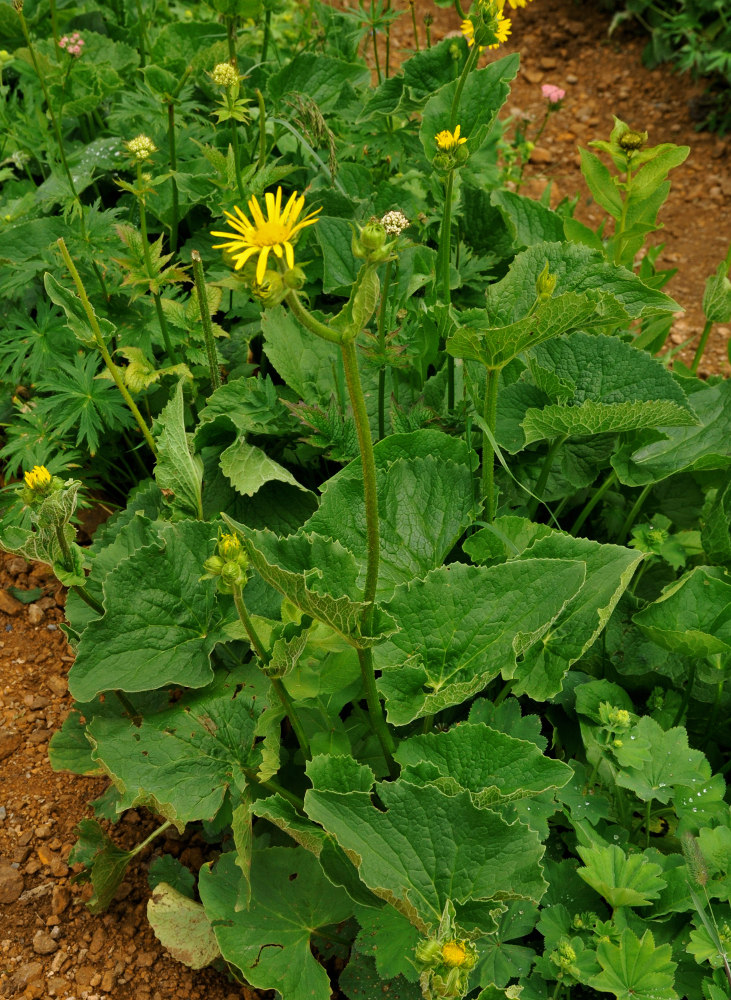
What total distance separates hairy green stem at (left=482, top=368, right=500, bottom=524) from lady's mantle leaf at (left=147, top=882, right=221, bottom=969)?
3.38ft

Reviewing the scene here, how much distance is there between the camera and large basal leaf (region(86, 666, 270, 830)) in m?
1.74

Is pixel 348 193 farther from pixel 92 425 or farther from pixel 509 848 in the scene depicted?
pixel 509 848

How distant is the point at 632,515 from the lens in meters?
2.23

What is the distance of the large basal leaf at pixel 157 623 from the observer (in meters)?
1.80

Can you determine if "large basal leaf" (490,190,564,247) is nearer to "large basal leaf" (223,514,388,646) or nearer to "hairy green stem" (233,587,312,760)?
"large basal leaf" (223,514,388,646)

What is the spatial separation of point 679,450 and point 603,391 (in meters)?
0.24

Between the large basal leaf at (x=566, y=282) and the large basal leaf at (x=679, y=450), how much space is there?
0.28 meters

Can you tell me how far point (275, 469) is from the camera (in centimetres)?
214

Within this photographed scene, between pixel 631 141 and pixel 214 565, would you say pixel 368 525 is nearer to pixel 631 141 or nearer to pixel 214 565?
pixel 214 565

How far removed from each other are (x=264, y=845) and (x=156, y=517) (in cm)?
79

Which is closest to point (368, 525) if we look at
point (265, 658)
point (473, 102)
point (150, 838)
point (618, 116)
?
Answer: point (265, 658)

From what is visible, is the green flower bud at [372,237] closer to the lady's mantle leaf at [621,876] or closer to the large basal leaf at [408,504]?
the large basal leaf at [408,504]

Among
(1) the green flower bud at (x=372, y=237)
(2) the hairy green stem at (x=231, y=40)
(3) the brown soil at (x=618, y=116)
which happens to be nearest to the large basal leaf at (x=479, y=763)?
(1) the green flower bud at (x=372, y=237)

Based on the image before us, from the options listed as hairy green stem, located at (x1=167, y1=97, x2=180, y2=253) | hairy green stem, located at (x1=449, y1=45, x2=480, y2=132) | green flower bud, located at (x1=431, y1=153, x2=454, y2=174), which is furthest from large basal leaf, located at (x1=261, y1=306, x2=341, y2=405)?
hairy green stem, located at (x1=449, y1=45, x2=480, y2=132)
